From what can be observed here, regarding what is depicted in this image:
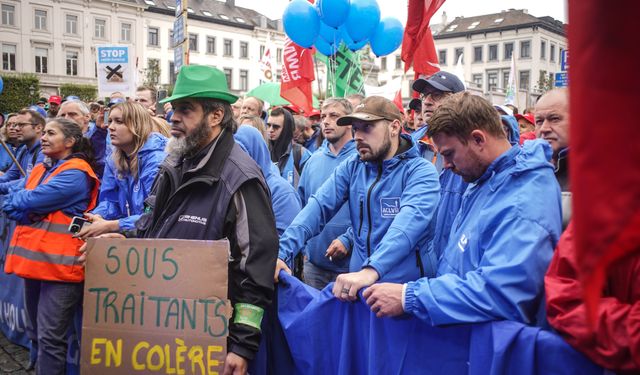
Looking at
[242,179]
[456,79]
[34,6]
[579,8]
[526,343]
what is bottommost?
[526,343]

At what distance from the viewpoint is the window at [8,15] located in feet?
170

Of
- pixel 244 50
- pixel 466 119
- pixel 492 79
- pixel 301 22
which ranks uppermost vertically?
pixel 244 50

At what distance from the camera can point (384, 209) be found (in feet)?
11.1

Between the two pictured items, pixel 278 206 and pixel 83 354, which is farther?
pixel 278 206

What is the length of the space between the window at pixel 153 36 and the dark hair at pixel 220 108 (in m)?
63.9

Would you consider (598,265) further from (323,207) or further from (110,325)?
(323,207)

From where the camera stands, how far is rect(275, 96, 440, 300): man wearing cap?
10.3 ft

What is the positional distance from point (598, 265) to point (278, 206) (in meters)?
3.47

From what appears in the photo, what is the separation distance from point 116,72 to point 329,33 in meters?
3.67

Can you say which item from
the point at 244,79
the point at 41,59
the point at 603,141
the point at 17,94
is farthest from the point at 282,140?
the point at 244,79

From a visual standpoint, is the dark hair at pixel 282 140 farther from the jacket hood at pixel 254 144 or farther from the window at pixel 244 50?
the window at pixel 244 50

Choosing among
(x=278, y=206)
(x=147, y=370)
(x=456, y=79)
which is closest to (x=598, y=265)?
(x=147, y=370)

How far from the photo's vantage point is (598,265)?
1.97 feet

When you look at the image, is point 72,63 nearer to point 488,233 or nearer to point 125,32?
point 125,32
